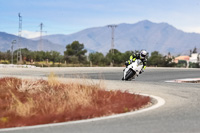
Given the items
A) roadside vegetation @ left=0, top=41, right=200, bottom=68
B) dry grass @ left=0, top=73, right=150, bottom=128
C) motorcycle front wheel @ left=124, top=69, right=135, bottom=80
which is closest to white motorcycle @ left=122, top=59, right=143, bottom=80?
motorcycle front wheel @ left=124, top=69, right=135, bottom=80

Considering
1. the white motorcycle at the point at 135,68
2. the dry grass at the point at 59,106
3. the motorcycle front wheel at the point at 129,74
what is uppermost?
the white motorcycle at the point at 135,68

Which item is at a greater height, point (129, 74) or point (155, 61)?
point (155, 61)

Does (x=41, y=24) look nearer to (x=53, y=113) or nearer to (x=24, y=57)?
(x=24, y=57)

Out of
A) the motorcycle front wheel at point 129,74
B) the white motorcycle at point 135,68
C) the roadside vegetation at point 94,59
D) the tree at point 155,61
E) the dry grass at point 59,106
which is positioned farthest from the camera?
the tree at point 155,61

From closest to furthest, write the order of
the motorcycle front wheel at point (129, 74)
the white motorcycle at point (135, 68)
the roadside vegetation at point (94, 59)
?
the white motorcycle at point (135, 68) → the motorcycle front wheel at point (129, 74) → the roadside vegetation at point (94, 59)

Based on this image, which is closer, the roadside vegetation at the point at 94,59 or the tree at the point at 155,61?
the roadside vegetation at the point at 94,59

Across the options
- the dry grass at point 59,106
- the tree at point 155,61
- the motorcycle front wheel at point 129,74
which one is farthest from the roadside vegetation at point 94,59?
the dry grass at point 59,106

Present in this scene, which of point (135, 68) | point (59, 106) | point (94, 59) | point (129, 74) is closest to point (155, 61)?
point (94, 59)

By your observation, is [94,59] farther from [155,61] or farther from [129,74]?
[129,74]

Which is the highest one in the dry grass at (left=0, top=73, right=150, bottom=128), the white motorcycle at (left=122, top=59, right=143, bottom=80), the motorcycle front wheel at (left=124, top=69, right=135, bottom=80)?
the white motorcycle at (left=122, top=59, right=143, bottom=80)

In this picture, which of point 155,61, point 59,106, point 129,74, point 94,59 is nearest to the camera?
point 59,106

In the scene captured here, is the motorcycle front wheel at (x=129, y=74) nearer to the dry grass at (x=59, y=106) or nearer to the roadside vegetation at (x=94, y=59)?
the dry grass at (x=59, y=106)

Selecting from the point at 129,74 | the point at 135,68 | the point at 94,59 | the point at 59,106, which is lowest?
the point at 59,106

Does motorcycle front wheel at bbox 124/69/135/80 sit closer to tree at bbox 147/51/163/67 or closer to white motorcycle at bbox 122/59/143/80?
white motorcycle at bbox 122/59/143/80
